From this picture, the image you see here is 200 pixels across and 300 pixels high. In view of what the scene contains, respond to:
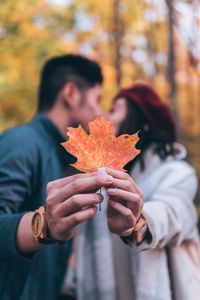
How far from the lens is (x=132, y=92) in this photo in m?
2.36

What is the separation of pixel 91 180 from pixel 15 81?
11.2 feet

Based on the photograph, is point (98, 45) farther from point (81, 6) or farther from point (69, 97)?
point (69, 97)

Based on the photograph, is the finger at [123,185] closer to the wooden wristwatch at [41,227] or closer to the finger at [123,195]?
the finger at [123,195]

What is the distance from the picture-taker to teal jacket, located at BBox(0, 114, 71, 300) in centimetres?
167

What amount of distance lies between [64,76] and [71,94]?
0.49 ft

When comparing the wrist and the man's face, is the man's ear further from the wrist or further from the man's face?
the wrist

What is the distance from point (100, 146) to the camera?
1.25 metres

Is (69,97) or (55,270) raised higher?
(69,97)

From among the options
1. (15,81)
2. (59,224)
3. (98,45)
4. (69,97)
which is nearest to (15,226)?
(59,224)

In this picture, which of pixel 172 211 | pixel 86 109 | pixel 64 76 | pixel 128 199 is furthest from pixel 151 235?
pixel 64 76

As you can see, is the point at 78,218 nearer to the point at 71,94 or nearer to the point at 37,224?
the point at 37,224

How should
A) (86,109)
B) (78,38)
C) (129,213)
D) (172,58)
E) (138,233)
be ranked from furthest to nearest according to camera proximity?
(78,38) < (172,58) < (86,109) < (138,233) < (129,213)

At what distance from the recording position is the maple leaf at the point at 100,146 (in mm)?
1230

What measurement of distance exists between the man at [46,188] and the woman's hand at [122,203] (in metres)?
0.01
